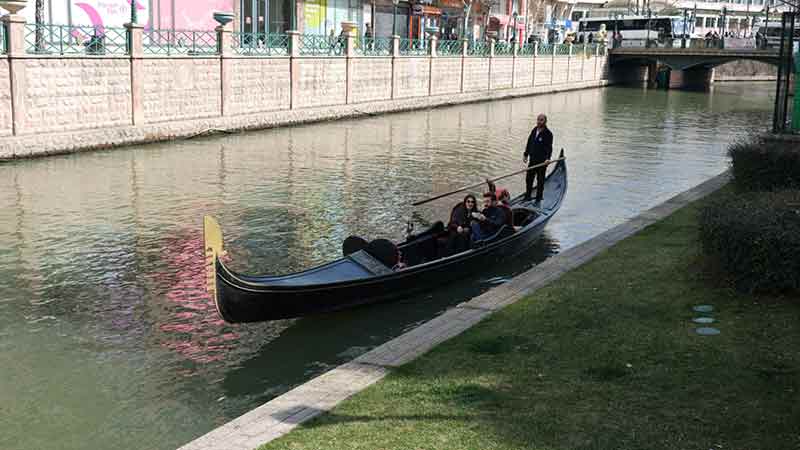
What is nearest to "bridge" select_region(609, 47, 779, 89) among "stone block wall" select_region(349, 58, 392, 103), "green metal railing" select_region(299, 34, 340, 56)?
"stone block wall" select_region(349, 58, 392, 103)

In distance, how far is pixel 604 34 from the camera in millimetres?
77062

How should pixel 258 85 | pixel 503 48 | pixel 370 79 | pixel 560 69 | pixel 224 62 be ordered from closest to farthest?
1. pixel 224 62
2. pixel 258 85
3. pixel 370 79
4. pixel 503 48
5. pixel 560 69

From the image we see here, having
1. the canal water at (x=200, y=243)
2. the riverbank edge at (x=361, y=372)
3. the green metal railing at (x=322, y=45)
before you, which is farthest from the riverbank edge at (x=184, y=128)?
the riverbank edge at (x=361, y=372)

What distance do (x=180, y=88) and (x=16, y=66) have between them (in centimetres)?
701

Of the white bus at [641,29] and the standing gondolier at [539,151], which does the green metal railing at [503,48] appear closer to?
the white bus at [641,29]

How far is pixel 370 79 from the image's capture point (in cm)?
4275

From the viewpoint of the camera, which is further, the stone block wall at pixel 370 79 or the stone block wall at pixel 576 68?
the stone block wall at pixel 576 68

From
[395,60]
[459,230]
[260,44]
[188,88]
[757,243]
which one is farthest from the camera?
[395,60]

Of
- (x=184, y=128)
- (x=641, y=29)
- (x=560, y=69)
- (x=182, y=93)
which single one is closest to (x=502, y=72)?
(x=560, y=69)

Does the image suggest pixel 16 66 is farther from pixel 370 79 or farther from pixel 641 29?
pixel 641 29

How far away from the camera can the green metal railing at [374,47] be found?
4219cm

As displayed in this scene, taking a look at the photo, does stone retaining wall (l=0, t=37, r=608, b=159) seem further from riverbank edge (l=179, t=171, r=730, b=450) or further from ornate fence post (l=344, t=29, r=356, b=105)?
riverbank edge (l=179, t=171, r=730, b=450)

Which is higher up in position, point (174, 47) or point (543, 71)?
point (174, 47)

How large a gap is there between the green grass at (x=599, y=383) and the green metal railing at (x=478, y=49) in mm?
44279
